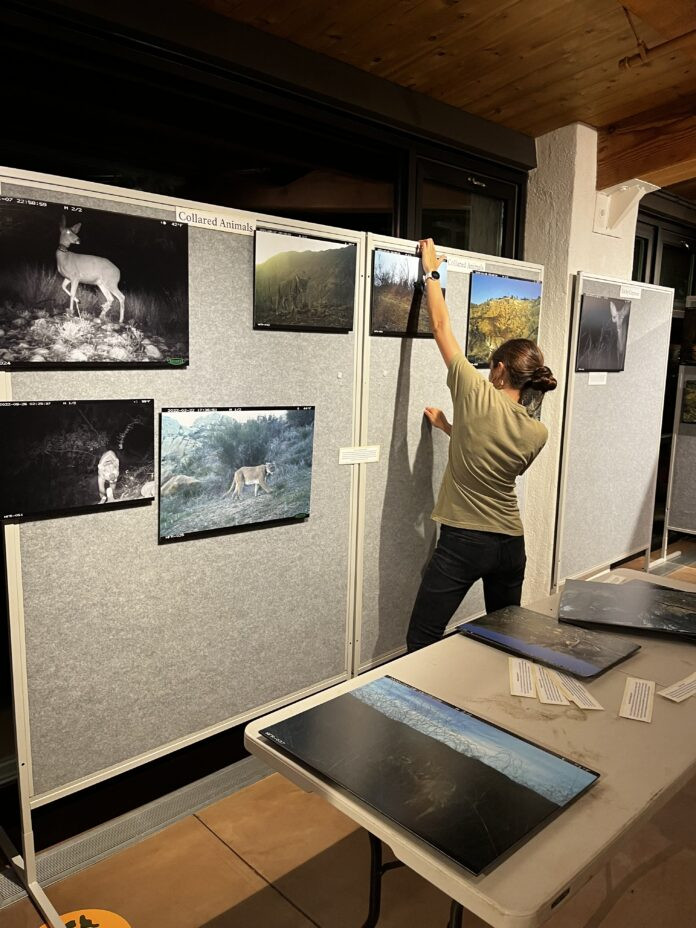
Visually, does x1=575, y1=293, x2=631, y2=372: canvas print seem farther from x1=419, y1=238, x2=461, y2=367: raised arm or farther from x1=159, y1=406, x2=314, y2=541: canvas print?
x1=159, y1=406, x2=314, y2=541: canvas print

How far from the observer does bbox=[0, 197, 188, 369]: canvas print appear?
160cm

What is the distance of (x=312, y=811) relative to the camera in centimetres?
215

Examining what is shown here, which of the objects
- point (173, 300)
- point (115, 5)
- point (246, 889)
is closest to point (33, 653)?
point (246, 889)

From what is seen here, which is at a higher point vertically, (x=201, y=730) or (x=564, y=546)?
(x=564, y=546)

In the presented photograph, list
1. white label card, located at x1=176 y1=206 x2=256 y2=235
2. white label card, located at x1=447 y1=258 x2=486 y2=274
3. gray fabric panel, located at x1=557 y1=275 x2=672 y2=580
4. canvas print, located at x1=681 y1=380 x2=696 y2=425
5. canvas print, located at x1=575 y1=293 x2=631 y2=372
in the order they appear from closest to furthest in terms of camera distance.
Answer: white label card, located at x1=176 y1=206 x2=256 y2=235
white label card, located at x1=447 y1=258 x2=486 y2=274
canvas print, located at x1=575 y1=293 x2=631 y2=372
gray fabric panel, located at x1=557 y1=275 x2=672 y2=580
canvas print, located at x1=681 y1=380 x2=696 y2=425

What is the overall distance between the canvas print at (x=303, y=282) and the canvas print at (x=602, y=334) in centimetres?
143

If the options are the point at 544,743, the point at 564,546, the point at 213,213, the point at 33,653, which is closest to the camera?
the point at 544,743

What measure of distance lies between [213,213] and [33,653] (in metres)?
1.26

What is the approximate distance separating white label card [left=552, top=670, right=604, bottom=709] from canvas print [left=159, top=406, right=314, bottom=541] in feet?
3.40

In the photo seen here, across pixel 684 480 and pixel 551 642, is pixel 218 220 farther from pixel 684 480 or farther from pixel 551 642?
pixel 684 480

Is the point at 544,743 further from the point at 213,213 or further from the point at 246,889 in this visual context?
the point at 213,213

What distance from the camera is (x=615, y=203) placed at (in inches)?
129

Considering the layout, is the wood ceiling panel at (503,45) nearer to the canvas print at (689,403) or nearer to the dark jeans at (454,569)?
the dark jeans at (454,569)

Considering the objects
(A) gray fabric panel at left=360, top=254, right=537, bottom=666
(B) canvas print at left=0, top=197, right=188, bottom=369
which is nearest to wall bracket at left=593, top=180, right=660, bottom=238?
(A) gray fabric panel at left=360, top=254, right=537, bottom=666
